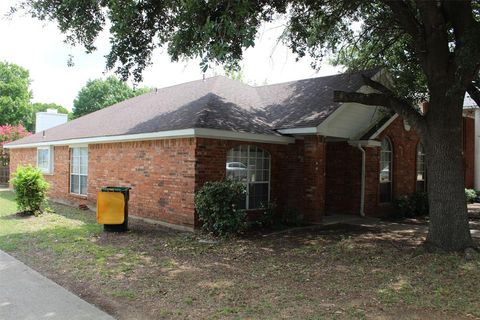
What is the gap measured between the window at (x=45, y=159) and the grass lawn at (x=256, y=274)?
8757 millimetres

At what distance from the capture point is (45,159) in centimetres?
1962

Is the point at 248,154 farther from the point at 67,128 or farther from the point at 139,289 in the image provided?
the point at 67,128

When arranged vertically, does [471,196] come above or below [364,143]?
below

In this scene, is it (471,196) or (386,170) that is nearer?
(386,170)

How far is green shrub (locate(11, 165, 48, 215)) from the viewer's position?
13.3 m

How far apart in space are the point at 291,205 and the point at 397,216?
177 inches

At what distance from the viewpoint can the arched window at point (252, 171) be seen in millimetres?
11773

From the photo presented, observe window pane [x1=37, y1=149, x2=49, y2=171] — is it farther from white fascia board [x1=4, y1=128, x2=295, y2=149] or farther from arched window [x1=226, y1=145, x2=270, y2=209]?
arched window [x1=226, y1=145, x2=270, y2=209]

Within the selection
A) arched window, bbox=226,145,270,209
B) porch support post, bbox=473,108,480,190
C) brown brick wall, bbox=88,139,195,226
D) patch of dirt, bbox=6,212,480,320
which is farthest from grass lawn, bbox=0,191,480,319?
porch support post, bbox=473,108,480,190

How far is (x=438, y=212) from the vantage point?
26.8ft

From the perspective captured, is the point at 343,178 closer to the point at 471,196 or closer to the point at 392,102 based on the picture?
the point at 392,102

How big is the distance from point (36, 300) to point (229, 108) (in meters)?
8.40

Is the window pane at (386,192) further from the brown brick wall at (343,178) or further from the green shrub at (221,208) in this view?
the green shrub at (221,208)

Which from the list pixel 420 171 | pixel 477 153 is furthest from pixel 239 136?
pixel 477 153
